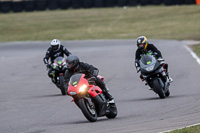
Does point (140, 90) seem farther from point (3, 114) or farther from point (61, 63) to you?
point (3, 114)

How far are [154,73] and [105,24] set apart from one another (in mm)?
34228

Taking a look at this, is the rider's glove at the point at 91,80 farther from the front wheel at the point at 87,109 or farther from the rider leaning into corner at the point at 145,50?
the rider leaning into corner at the point at 145,50

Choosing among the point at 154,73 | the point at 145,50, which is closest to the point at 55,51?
the point at 145,50

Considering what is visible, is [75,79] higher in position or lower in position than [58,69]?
higher

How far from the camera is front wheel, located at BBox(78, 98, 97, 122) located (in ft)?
30.1

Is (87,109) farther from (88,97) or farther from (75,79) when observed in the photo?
(75,79)

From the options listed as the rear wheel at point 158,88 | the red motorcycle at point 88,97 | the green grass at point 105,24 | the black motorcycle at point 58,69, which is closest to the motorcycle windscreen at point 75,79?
the red motorcycle at point 88,97

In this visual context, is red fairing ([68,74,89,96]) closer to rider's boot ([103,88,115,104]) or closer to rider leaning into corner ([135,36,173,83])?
rider's boot ([103,88,115,104])

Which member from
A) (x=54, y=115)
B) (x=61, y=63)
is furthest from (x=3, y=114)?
(x=61, y=63)

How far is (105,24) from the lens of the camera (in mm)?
46562

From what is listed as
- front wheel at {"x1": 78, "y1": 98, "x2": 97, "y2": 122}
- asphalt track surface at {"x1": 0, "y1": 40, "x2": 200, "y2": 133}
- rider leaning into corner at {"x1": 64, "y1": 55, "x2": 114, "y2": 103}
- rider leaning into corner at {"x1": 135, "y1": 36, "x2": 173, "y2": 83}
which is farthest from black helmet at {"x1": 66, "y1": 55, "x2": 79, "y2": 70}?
rider leaning into corner at {"x1": 135, "y1": 36, "x2": 173, "y2": 83}

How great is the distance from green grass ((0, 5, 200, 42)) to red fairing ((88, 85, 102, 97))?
25.7 m

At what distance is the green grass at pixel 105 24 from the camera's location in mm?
39969

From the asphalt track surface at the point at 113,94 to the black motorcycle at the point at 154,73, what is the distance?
0.27 meters
